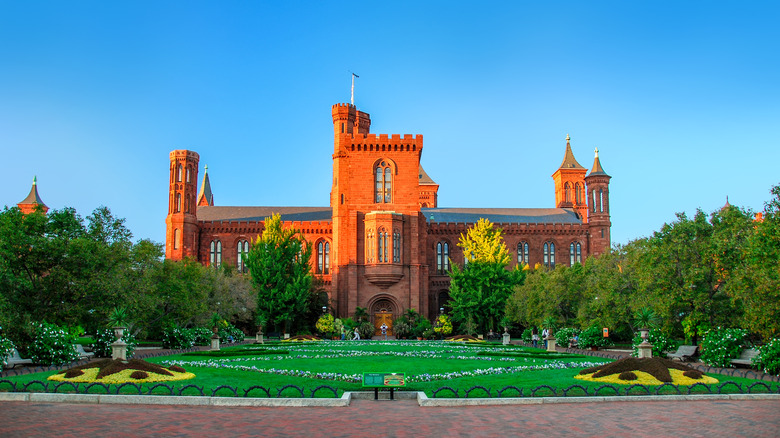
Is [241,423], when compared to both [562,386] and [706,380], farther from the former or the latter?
[706,380]

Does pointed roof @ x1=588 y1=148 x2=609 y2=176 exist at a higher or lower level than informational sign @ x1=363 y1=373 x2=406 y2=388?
higher

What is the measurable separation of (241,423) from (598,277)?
29250 mm

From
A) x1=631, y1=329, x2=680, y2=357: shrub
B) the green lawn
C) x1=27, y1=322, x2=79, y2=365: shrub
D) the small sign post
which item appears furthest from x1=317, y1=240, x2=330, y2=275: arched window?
the small sign post

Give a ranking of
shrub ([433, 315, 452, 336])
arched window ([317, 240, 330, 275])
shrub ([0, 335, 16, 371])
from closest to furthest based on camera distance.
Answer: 1. shrub ([0, 335, 16, 371])
2. shrub ([433, 315, 452, 336])
3. arched window ([317, 240, 330, 275])

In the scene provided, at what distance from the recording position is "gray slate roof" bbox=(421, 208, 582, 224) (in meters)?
77.0

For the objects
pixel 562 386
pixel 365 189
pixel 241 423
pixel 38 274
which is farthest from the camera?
pixel 365 189

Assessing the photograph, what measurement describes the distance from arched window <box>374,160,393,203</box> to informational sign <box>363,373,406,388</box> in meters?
45.9

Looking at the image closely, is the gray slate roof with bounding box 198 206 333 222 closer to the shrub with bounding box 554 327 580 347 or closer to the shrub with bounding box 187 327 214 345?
the shrub with bounding box 187 327 214 345

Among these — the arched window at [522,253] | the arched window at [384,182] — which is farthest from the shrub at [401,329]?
the arched window at [522,253]

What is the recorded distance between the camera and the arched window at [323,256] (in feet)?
228

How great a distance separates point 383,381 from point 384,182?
152 feet

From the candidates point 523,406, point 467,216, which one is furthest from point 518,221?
point 523,406

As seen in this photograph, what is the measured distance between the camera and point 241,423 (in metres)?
11.4

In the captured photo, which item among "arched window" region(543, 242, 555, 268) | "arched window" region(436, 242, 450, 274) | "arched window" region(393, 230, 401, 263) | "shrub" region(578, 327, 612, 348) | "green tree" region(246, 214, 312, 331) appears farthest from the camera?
"arched window" region(543, 242, 555, 268)
